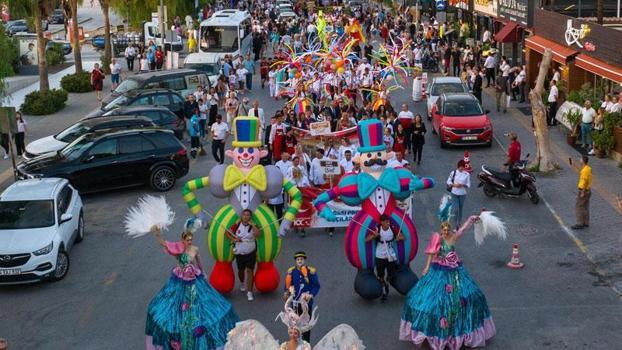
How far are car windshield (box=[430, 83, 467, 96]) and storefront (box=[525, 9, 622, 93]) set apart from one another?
320 cm

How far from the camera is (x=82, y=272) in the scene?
17.7 meters

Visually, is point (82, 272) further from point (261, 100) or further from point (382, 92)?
point (261, 100)

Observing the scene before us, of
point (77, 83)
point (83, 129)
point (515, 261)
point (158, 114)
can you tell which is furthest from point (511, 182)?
point (77, 83)

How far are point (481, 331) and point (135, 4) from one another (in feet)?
133

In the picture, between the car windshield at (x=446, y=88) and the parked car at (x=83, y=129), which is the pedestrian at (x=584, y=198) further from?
the car windshield at (x=446, y=88)

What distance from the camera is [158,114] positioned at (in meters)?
29.2

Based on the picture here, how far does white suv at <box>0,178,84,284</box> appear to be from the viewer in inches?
652

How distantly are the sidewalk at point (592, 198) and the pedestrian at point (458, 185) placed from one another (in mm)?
2111

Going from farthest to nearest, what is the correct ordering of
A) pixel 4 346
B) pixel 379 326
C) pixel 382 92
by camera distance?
pixel 382 92
pixel 379 326
pixel 4 346

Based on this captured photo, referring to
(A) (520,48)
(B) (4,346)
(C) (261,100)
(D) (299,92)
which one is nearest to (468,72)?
(A) (520,48)

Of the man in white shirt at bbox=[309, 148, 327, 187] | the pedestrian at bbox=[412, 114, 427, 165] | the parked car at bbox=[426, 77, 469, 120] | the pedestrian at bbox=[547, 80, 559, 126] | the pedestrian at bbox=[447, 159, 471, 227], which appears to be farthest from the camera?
the parked car at bbox=[426, 77, 469, 120]

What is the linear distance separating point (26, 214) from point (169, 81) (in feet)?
56.4

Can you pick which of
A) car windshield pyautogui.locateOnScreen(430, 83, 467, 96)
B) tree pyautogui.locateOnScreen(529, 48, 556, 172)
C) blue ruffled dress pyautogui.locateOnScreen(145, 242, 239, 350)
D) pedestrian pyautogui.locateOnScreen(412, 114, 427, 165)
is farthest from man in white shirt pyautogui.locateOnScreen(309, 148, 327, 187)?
car windshield pyautogui.locateOnScreen(430, 83, 467, 96)

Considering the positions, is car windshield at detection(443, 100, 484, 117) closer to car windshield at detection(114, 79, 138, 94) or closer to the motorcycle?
the motorcycle
